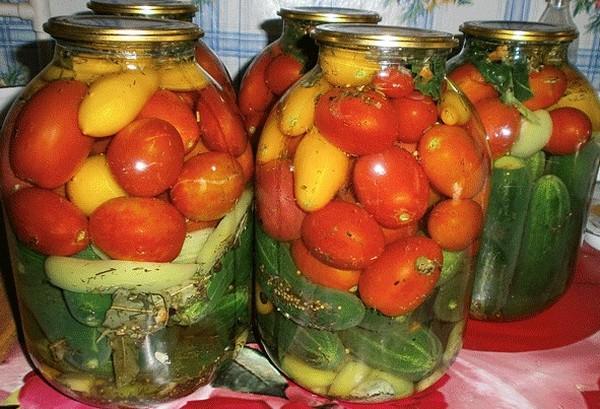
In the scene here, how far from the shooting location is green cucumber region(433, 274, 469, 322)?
57 centimetres

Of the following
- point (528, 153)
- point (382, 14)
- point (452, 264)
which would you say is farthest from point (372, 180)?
point (382, 14)

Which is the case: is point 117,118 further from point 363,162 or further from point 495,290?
point 495,290

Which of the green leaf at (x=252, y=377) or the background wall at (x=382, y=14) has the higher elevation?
the background wall at (x=382, y=14)

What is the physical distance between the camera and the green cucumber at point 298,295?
54cm

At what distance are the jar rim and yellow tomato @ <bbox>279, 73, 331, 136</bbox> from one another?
209mm

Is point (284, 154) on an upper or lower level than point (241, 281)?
upper

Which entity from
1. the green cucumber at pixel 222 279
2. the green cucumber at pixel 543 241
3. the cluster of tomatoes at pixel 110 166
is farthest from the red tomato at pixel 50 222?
the green cucumber at pixel 543 241

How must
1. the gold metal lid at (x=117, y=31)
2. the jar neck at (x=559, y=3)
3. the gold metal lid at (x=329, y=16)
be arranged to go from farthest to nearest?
the jar neck at (x=559, y=3) < the gold metal lid at (x=329, y=16) < the gold metal lid at (x=117, y=31)

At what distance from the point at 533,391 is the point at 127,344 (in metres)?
0.39

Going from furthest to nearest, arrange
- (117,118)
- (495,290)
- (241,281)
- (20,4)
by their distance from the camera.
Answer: (20,4) → (495,290) → (241,281) → (117,118)

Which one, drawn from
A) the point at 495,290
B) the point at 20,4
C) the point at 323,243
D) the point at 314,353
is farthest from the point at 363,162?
the point at 20,4

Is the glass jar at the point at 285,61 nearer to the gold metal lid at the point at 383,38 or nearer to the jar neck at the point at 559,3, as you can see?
the gold metal lid at the point at 383,38

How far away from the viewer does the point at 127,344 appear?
1.75ft

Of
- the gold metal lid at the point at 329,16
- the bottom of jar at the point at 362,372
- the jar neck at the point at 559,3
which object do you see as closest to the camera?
the bottom of jar at the point at 362,372
